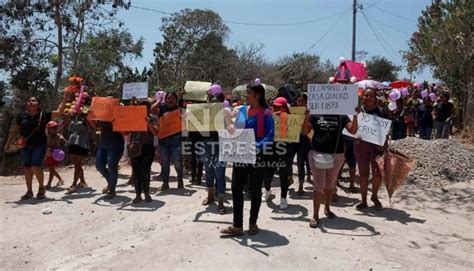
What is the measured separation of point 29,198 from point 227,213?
373 centimetres

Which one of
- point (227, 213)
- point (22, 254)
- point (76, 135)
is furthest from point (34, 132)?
point (227, 213)

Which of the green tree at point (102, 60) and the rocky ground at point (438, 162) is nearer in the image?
the rocky ground at point (438, 162)

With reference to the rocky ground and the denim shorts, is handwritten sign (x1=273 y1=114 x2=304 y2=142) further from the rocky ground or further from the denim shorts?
the denim shorts

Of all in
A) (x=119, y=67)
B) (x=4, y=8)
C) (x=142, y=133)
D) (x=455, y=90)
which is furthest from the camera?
(x=119, y=67)

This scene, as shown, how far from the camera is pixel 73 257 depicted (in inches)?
203

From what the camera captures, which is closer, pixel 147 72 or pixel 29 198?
pixel 29 198

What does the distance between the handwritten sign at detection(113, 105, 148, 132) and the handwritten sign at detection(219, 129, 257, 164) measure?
215cm

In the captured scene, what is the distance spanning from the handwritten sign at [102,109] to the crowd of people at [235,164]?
0.15m

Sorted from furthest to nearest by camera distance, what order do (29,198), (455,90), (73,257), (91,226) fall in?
(455,90) < (29,198) < (91,226) < (73,257)

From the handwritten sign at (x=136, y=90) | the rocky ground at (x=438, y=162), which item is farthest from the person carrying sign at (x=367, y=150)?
the handwritten sign at (x=136, y=90)

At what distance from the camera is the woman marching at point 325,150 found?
5809 mm

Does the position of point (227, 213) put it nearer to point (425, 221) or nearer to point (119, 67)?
point (425, 221)

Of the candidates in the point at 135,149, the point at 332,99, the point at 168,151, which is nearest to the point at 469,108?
the point at 168,151

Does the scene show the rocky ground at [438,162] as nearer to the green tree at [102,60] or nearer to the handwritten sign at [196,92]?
the handwritten sign at [196,92]
